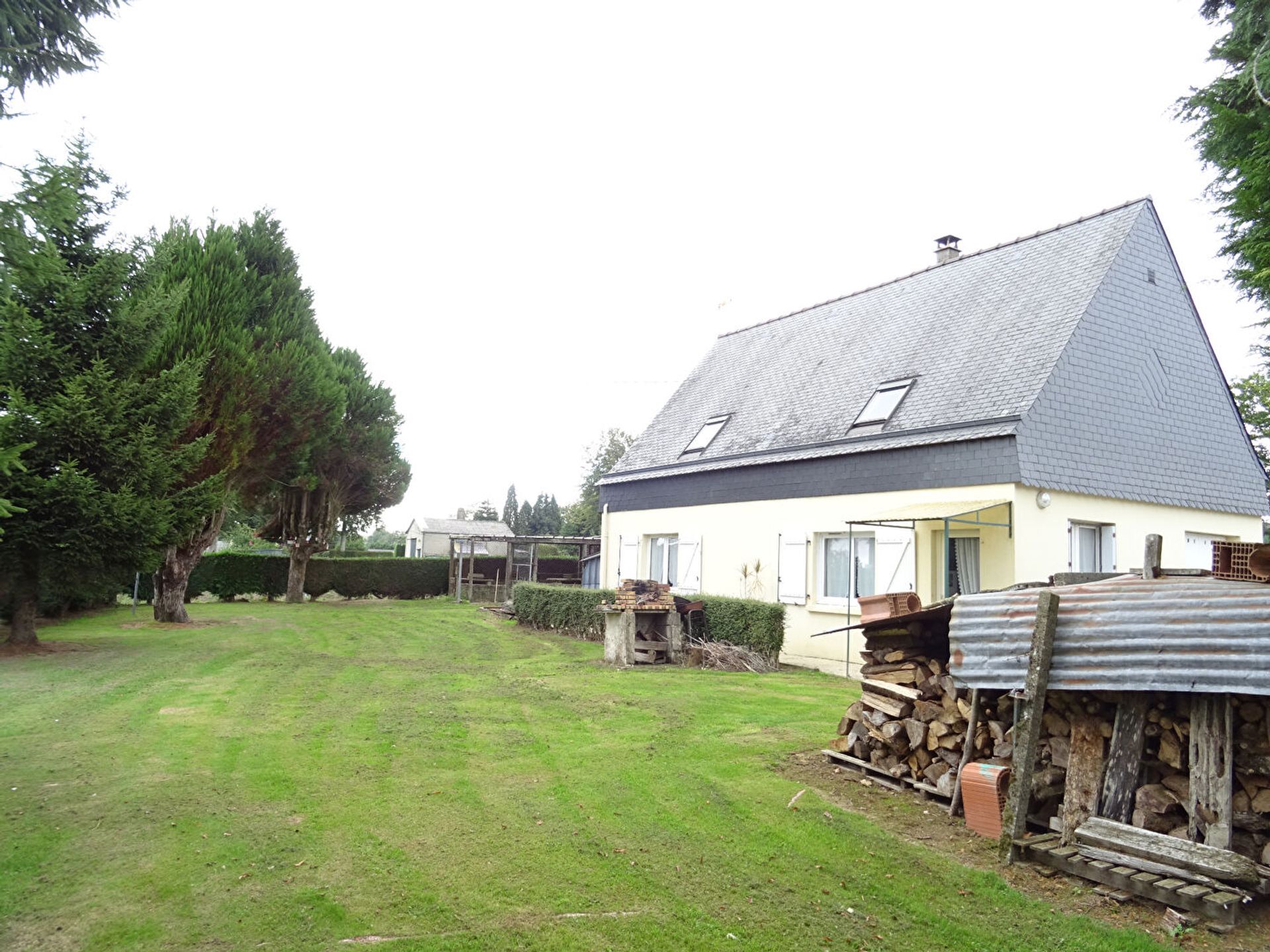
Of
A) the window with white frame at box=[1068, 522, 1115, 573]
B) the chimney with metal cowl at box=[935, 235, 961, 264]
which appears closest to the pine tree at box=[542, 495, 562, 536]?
the chimney with metal cowl at box=[935, 235, 961, 264]

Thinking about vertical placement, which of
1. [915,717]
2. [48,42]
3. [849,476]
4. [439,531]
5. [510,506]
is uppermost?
[510,506]

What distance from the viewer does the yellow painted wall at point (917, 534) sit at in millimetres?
11984

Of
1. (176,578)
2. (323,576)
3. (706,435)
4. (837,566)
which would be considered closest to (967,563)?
(837,566)

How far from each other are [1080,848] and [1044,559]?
820cm

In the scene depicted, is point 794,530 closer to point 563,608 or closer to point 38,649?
point 563,608

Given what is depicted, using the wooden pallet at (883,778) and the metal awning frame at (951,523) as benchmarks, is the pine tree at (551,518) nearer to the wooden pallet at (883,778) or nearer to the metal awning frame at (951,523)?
the metal awning frame at (951,523)

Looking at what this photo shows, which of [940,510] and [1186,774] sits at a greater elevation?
[940,510]

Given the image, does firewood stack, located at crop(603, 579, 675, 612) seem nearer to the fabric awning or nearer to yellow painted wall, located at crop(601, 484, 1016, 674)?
yellow painted wall, located at crop(601, 484, 1016, 674)

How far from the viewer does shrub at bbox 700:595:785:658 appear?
44.3ft

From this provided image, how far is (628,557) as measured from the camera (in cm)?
2011

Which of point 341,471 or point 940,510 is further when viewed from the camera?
point 341,471

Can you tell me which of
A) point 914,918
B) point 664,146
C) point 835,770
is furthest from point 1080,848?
point 664,146

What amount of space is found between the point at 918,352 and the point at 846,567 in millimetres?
4375

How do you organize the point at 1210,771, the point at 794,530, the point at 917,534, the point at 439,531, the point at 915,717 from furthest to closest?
the point at 439,531 < the point at 794,530 < the point at 917,534 < the point at 915,717 < the point at 1210,771
